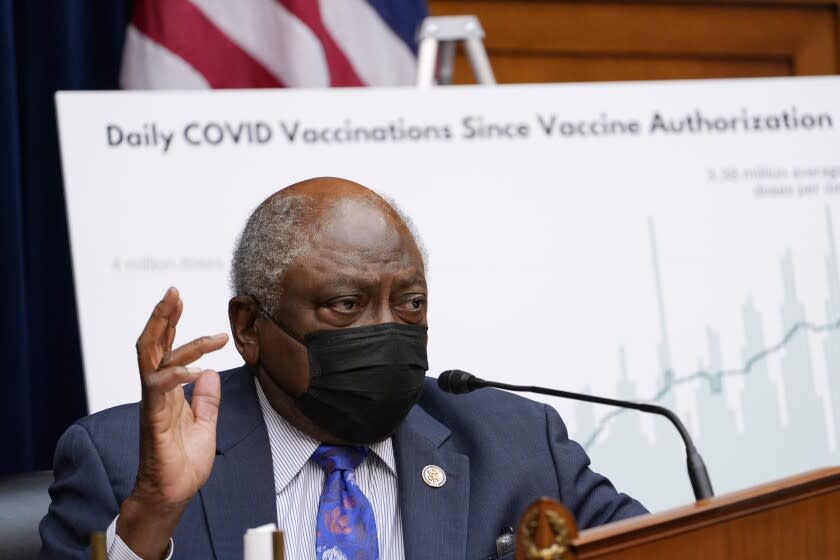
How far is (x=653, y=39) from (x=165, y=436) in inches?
120

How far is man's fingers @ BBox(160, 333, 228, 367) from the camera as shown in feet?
5.05

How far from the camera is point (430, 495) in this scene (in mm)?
2094

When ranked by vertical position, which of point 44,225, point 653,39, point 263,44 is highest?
point 653,39

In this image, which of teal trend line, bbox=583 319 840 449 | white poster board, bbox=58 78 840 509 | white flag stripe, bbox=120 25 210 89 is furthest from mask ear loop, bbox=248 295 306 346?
white flag stripe, bbox=120 25 210 89

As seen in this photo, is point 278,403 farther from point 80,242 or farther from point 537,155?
point 537,155

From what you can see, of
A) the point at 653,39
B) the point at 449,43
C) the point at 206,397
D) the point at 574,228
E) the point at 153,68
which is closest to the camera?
the point at 206,397

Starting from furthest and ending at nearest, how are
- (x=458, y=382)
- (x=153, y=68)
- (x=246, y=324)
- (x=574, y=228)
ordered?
(x=153, y=68) < (x=574, y=228) < (x=246, y=324) < (x=458, y=382)

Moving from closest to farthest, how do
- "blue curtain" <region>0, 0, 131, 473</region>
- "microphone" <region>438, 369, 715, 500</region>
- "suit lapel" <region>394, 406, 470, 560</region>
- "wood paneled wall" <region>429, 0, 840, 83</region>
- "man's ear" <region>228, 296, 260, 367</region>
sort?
1. "microphone" <region>438, 369, 715, 500</region>
2. "suit lapel" <region>394, 406, 470, 560</region>
3. "man's ear" <region>228, 296, 260, 367</region>
4. "blue curtain" <region>0, 0, 131, 473</region>
5. "wood paneled wall" <region>429, 0, 840, 83</region>

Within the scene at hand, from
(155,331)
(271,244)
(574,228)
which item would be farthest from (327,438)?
(574,228)

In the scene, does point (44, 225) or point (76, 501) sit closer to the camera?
point (76, 501)

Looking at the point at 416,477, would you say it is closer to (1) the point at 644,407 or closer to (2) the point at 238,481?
(2) the point at 238,481

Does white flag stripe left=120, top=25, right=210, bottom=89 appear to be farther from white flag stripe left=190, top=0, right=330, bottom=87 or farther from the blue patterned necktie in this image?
the blue patterned necktie

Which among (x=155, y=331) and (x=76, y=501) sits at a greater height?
(x=155, y=331)

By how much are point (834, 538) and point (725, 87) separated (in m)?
1.80
